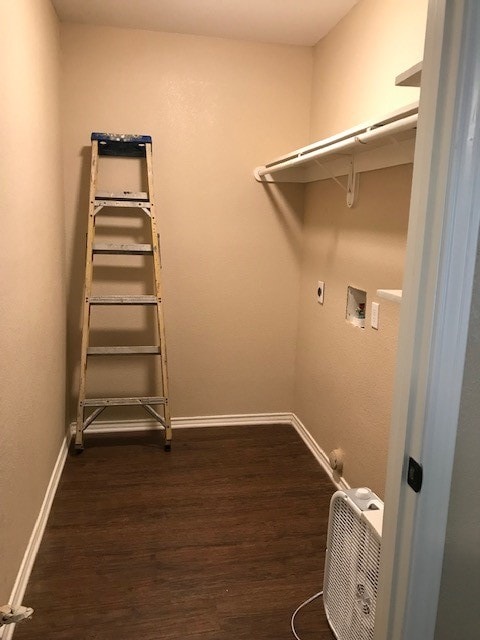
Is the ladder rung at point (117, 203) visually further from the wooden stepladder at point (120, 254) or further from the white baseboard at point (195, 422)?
the white baseboard at point (195, 422)

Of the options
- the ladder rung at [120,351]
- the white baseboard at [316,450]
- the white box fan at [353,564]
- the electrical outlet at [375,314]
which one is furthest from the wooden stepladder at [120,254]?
the white box fan at [353,564]

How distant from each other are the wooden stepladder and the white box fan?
159cm

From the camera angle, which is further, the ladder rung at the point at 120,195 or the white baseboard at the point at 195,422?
the white baseboard at the point at 195,422

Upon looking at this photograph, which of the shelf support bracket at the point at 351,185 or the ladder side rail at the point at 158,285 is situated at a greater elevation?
the shelf support bracket at the point at 351,185

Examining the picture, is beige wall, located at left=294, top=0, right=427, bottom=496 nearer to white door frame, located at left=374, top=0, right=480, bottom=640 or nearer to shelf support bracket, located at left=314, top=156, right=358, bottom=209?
shelf support bracket, located at left=314, top=156, right=358, bottom=209

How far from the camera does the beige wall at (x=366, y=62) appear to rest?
2043mm

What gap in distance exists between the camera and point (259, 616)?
1836mm

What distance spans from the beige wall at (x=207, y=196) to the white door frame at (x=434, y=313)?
8.10 ft

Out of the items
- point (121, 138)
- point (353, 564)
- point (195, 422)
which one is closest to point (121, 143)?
point (121, 138)

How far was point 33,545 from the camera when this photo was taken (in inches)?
82.4

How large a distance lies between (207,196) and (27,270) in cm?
153

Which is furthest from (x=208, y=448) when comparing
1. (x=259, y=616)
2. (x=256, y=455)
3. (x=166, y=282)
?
(x=259, y=616)

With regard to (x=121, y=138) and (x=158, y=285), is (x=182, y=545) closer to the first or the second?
(x=158, y=285)

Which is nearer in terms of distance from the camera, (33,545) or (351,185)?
(33,545)
